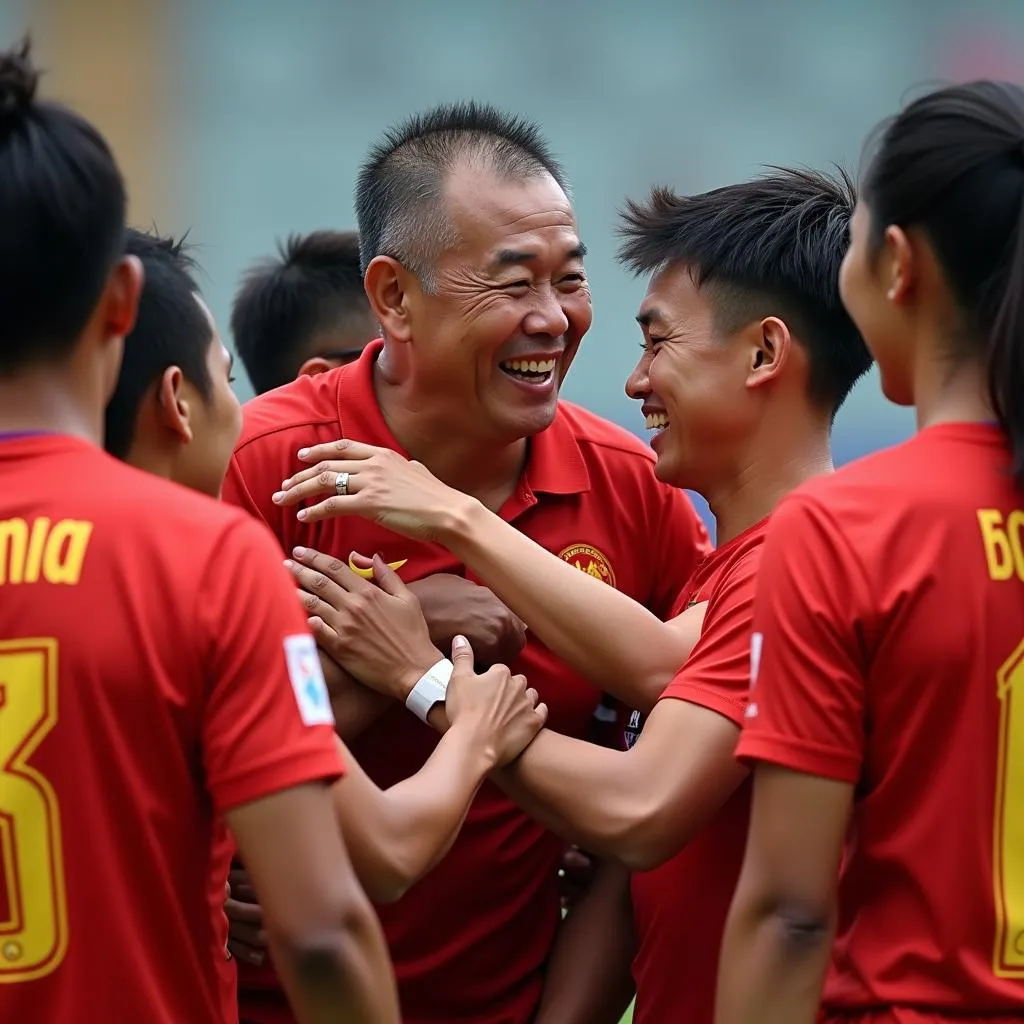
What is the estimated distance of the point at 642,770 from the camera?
3.19 m

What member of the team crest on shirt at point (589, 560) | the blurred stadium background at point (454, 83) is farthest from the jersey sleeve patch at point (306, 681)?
the blurred stadium background at point (454, 83)

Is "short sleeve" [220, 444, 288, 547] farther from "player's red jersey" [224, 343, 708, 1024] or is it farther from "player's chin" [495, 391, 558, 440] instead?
"player's chin" [495, 391, 558, 440]

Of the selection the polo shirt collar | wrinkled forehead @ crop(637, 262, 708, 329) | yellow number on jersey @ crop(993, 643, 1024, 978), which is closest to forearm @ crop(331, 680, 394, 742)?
the polo shirt collar

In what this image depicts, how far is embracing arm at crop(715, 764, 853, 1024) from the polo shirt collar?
157 centimetres

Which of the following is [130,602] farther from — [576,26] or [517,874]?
[576,26]

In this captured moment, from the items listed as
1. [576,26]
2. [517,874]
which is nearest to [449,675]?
[517,874]

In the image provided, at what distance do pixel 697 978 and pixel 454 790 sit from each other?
68 centimetres

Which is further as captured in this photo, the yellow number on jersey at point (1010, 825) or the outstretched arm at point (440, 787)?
the outstretched arm at point (440, 787)

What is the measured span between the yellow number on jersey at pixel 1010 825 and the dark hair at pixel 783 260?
1.26m

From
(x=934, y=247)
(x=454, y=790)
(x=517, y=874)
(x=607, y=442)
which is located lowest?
(x=517, y=874)

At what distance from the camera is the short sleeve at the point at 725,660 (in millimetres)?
3176

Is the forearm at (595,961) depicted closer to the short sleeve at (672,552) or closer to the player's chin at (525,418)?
the short sleeve at (672,552)

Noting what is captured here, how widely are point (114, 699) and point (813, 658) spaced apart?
1025 millimetres

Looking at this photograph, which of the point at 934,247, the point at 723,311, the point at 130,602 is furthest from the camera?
the point at 723,311
